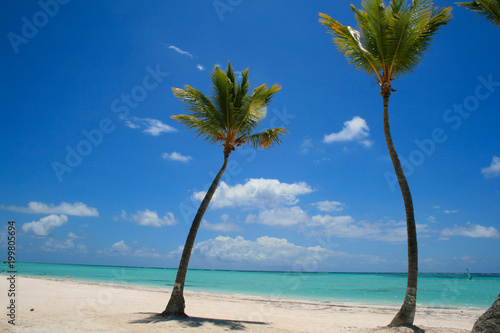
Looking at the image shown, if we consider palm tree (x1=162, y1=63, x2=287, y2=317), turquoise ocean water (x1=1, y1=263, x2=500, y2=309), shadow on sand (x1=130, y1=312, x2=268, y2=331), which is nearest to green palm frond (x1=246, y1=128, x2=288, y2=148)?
palm tree (x1=162, y1=63, x2=287, y2=317)

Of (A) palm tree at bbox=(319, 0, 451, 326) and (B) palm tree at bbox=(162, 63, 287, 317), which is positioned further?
(B) palm tree at bbox=(162, 63, 287, 317)

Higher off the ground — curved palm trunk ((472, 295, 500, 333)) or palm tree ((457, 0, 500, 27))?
palm tree ((457, 0, 500, 27))

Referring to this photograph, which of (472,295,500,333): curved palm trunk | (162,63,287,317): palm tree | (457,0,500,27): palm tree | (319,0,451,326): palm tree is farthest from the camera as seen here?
(162,63,287,317): palm tree

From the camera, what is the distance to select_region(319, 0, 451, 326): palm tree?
851 cm

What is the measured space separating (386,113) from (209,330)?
7.69 meters

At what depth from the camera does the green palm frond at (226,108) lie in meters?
10.9

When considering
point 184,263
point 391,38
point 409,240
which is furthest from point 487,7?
point 184,263

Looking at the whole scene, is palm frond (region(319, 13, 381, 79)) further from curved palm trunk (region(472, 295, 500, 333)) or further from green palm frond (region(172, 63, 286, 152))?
curved palm trunk (region(472, 295, 500, 333))

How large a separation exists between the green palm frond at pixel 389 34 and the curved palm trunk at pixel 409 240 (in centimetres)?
80

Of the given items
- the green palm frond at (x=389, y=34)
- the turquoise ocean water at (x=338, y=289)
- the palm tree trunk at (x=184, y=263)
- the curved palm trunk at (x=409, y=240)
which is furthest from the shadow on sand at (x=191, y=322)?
the turquoise ocean water at (x=338, y=289)

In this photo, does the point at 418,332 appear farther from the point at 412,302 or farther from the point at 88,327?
the point at 88,327

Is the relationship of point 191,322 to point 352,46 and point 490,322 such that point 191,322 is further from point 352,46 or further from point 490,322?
point 352,46

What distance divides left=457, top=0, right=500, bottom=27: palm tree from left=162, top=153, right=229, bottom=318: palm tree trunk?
26.5 feet

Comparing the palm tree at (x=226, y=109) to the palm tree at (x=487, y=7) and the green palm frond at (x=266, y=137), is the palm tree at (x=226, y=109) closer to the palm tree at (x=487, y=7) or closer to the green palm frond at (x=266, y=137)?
the green palm frond at (x=266, y=137)
